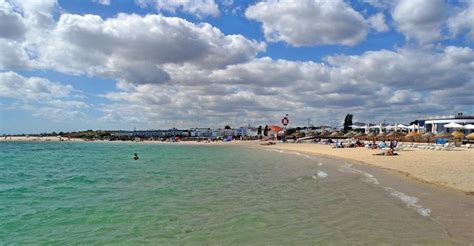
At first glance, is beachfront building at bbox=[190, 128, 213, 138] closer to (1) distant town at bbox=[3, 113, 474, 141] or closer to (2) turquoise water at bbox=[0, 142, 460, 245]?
(1) distant town at bbox=[3, 113, 474, 141]

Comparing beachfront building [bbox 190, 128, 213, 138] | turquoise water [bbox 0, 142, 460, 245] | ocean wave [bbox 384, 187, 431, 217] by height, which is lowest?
turquoise water [bbox 0, 142, 460, 245]

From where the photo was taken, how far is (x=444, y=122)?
6488cm

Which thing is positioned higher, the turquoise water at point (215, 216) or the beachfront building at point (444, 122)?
the beachfront building at point (444, 122)

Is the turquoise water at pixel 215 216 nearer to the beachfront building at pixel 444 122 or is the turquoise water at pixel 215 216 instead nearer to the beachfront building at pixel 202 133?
the beachfront building at pixel 444 122

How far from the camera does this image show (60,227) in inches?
376

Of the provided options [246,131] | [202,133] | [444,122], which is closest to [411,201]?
[444,122]

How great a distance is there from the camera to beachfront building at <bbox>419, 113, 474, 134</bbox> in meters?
62.5

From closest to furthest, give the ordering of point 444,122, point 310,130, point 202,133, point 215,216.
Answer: point 215,216 → point 444,122 → point 310,130 → point 202,133

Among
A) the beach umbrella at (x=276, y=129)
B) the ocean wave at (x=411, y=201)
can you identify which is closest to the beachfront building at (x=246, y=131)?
the beach umbrella at (x=276, y=129)

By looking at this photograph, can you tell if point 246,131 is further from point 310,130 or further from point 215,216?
point 215,216

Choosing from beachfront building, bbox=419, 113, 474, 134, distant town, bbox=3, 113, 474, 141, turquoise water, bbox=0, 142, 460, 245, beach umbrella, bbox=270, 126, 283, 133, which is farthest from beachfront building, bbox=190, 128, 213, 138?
turquoise water, bbox=0, 142, 460, 245

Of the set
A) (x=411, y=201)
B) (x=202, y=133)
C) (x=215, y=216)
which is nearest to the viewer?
(x=215, y=216)

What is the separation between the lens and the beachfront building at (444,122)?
62469 mm

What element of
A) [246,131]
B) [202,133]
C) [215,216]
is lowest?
[215,216]
